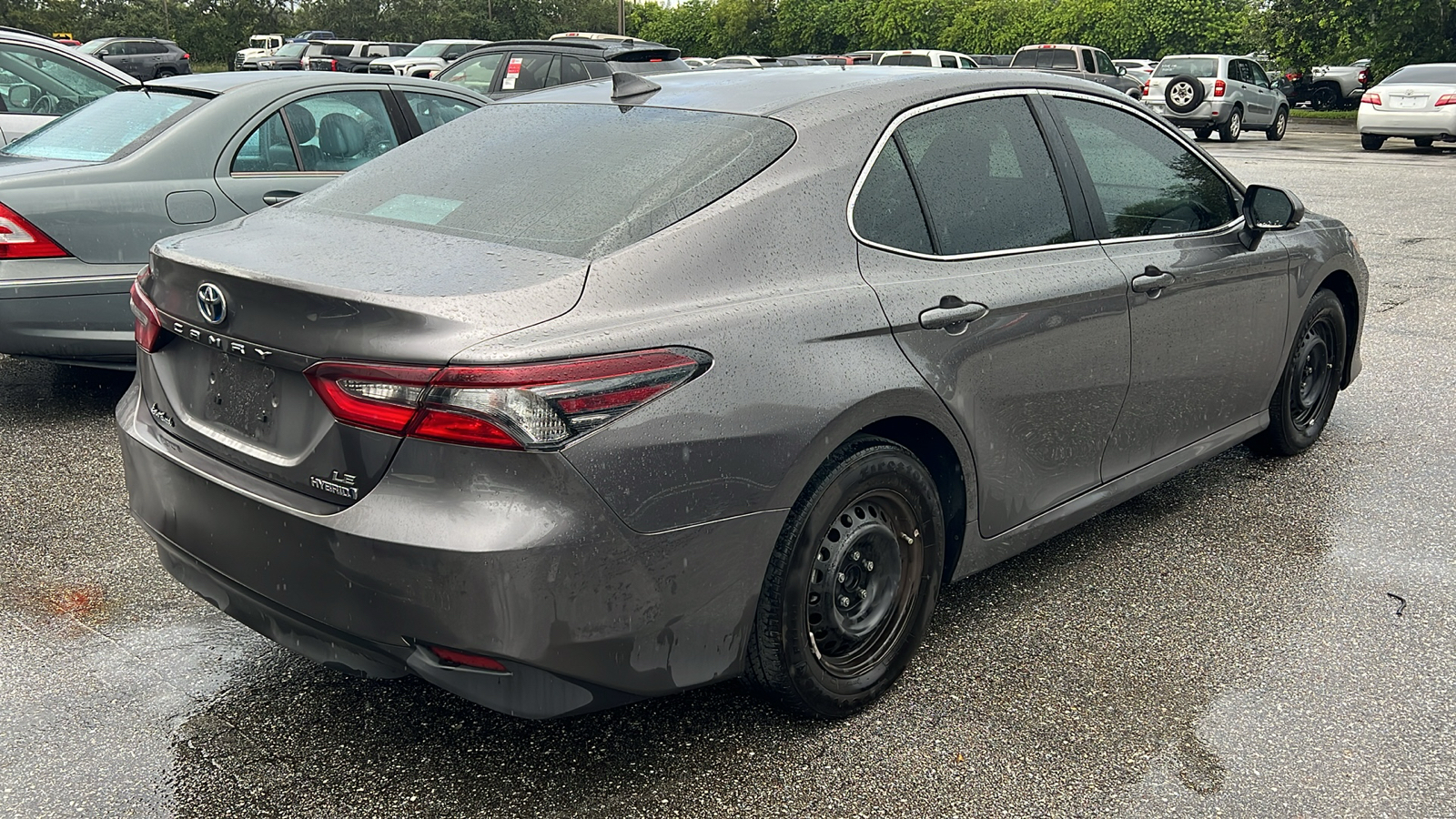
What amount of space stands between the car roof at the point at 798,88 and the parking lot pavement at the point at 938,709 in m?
1.49

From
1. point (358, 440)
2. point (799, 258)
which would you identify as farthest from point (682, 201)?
point (358, 440)

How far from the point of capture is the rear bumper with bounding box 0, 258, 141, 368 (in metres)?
5.03

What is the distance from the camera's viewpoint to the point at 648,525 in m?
2.40

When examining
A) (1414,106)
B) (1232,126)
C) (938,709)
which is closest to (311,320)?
(938,709)

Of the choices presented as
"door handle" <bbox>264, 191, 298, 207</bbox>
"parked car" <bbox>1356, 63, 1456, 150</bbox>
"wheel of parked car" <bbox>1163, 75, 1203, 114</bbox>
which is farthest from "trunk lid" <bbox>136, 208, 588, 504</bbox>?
"wheel of parked car" <bbox>1163, 75, 1203, 114</bbox>

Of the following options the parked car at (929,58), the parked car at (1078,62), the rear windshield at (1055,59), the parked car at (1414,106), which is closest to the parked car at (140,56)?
the parked car at (929,58)

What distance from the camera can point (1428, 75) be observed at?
20.6 metres

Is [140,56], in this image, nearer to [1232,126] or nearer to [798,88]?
[1232,126]

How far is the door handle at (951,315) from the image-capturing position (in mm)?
2977

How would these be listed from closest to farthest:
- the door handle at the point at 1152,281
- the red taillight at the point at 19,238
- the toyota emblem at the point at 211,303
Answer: the toyota emblem at the point at 211,303 → the door handle at the point at 1152,281 → the red taillight at the point at 19,238

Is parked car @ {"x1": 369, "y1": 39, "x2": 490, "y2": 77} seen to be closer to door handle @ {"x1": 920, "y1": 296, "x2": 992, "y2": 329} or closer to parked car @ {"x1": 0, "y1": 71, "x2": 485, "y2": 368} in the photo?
parked car @ {"x1": 0, "y1": 71, "x2": 485, "y2": 368}

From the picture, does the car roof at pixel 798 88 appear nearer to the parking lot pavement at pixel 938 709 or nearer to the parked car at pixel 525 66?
the parking lot pavement at pixel 938 709

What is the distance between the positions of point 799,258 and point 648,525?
2.50 ft

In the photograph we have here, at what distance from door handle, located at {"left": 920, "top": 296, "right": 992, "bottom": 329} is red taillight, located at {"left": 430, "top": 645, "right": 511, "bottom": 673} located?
4.21ft
